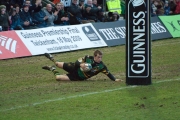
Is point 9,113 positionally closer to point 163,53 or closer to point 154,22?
point 163,53

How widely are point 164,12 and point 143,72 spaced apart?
57.0 feet

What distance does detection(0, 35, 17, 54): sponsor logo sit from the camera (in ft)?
70.4

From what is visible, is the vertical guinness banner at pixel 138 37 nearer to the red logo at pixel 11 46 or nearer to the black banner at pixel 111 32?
the red logo at pixel 11 46

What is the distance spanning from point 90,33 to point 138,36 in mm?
9601

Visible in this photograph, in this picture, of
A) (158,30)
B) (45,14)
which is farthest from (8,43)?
(158,30)

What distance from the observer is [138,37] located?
15.2m

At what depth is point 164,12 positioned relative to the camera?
32.3m

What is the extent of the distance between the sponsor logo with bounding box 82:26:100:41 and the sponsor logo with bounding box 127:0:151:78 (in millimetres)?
9314

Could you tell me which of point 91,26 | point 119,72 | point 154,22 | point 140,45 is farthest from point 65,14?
point 140,45

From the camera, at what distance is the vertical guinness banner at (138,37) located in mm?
15156

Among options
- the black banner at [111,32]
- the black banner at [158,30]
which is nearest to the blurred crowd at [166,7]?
the black banner at [158,30]

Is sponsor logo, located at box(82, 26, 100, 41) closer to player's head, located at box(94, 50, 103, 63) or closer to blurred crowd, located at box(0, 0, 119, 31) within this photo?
blurred crowd, located at box(0, 0, 119, 31)

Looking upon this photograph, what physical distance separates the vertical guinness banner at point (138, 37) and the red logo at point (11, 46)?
7.20 meters

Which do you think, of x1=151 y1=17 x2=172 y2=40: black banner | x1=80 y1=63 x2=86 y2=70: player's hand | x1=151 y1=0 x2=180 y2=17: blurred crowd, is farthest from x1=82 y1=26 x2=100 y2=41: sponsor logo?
x1=80 y1=63 x2=86 y2=70: player's hand
